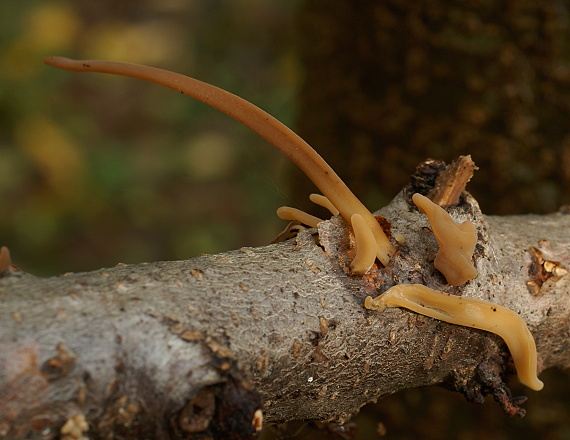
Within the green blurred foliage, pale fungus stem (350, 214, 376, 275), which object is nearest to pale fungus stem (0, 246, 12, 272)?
pale fungus stem (350, 214, 376, 275)

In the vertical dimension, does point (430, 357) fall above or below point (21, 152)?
below

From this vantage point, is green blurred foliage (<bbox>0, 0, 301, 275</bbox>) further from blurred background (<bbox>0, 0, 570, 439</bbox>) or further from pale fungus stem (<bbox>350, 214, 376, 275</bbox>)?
pale fungus stem (<bbox>350, 214, 376, 275</bbox>)

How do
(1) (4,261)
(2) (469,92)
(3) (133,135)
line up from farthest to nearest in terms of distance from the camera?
1. (3) (133,135)
2. (2) (469,92)
3. (1) (4,261)

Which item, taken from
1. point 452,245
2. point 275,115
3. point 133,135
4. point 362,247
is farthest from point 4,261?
point 133,135

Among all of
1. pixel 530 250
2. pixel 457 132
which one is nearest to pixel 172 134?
pixel 457 132

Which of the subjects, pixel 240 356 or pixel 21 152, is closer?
pixel 240 356

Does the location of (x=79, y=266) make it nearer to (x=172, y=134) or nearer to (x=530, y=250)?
(x=172, y=134)

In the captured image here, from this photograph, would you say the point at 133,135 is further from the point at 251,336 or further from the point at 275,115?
the point at 251,336
